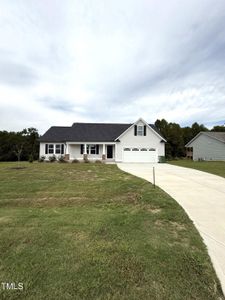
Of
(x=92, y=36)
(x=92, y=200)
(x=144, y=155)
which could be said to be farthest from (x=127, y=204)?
(x=144, y=155)

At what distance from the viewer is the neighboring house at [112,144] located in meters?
24.0

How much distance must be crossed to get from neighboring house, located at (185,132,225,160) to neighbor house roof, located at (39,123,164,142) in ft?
50.0

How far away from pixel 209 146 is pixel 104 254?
111ft

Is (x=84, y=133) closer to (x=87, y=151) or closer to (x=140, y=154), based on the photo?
(x=87, y=151)

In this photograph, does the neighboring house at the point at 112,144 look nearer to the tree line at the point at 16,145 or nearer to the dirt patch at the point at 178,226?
the tree line at the point at 16,145

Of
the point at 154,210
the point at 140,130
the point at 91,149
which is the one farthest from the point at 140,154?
the point at 154,210

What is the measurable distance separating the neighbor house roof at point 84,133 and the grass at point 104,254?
19.4 metres

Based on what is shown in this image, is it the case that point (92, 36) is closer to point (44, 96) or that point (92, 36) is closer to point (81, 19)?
point (81, 19)

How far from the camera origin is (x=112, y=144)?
25.1m

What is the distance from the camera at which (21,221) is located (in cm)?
451

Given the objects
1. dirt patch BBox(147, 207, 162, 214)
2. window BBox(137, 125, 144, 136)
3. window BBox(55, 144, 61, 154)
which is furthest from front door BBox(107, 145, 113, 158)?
dirt patch BBox(147, 207, 162, 214)

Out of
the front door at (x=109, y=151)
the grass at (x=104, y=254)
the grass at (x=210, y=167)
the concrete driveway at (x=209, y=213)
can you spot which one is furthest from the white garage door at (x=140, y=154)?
the grass at (x=104, y=254)

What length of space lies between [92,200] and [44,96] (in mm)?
17922

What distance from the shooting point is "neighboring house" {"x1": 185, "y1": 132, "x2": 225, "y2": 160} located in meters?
30.0
